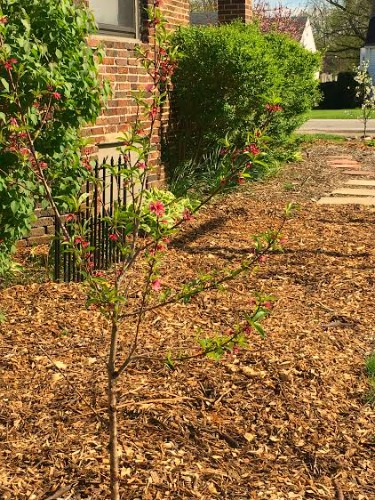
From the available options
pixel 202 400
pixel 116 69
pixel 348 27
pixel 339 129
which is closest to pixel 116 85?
pixel 116 69

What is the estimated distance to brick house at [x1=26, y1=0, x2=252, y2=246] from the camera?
22.7 ft

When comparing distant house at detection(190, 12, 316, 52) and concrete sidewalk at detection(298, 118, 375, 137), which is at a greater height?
distant house at detection(190, 12, 316, 52)

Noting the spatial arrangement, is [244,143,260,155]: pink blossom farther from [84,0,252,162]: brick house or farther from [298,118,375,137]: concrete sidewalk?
[298,118,375,137]: concrete sidewalk

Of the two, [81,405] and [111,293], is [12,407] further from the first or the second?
[111,293]

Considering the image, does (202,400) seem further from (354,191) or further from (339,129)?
(339,129)

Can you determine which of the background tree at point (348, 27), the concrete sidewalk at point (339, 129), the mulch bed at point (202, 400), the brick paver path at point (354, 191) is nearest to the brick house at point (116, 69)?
the mulch bed at point (202, 400)

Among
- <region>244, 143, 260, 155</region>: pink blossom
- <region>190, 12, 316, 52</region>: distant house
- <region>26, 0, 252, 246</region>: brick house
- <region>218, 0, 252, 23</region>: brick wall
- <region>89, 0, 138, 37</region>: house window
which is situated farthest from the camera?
<region>190, 12, 316, 52</region>: distant house

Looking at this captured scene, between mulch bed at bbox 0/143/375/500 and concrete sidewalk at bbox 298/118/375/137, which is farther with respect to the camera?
concrete sidewalk at bbox 298/118/375/137

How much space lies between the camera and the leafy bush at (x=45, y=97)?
4.07m

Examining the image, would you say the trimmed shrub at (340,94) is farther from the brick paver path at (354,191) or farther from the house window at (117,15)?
the house window at (117,15)

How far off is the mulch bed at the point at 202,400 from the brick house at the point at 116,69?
6.50 ft

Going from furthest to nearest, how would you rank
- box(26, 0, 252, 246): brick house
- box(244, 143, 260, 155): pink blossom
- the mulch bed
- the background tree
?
the background tree → box(26, 0, 252, 246): brick house → the mulch bed → box(244, 143, 260, 155): pink blossom

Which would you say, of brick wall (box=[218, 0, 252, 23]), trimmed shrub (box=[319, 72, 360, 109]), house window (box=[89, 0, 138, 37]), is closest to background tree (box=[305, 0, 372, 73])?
trimmed shrub (box=[319, 72, 360, 109])

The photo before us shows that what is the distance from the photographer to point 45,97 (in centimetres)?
448
